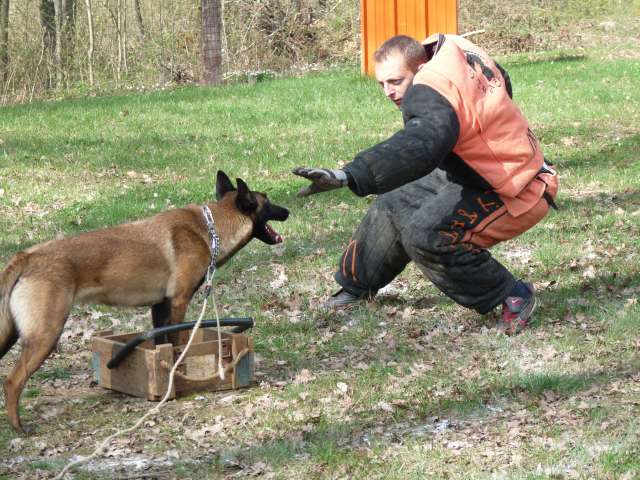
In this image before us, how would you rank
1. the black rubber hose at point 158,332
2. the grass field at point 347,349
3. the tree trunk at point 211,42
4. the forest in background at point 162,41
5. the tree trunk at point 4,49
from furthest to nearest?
the forest in background at point 162,41
the tree trunk at point 4,49
the tree trunk at point 211,42
the black rubber hose at point 158,332
the grass field at point 347,349

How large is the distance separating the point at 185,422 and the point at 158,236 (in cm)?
120

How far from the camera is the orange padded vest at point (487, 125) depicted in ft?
17.9

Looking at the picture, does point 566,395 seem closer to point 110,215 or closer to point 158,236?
point 158,236

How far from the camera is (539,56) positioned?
2023 centimetres

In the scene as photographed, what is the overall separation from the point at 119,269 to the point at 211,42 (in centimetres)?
1376

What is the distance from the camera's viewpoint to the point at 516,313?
6344mm

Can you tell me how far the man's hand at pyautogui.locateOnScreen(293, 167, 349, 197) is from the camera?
15.5 feet

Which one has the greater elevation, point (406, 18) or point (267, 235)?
point (406, 18)

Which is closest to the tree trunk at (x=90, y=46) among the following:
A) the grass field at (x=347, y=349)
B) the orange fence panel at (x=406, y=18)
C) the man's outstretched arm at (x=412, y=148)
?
the orange fence panel at (x=406, y=18)

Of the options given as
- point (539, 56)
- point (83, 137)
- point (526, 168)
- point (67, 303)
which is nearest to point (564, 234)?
A: point (526, 168)

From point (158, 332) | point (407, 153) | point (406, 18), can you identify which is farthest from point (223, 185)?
point (406, 18)

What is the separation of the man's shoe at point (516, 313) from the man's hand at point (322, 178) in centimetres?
194

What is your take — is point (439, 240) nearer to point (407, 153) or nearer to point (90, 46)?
point (407, 153)

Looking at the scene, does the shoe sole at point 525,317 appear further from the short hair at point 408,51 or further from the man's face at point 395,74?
the short hair at point 408,51
